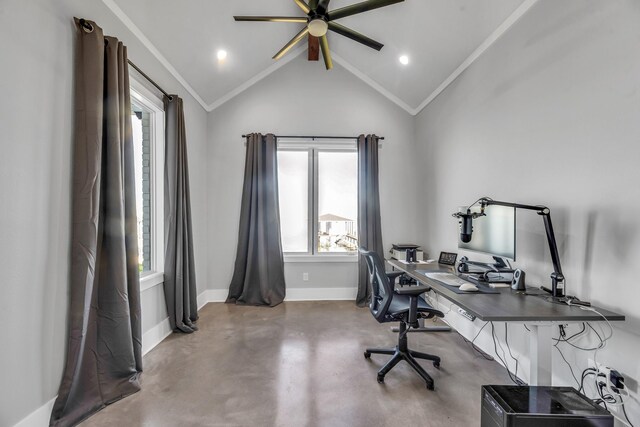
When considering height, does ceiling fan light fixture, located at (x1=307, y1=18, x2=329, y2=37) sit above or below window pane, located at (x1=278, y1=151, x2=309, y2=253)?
above

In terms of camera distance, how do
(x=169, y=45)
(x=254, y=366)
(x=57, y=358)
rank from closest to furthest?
(x=57, y=358)
(x=254, y=366)
(x=169, y=45)

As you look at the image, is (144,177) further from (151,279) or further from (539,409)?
(539,409)

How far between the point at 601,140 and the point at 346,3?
2.61 metres

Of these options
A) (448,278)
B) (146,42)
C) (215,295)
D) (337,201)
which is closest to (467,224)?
(448,278)

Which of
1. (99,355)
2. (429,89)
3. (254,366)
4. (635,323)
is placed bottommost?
(254,366)

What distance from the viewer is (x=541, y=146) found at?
2.06m

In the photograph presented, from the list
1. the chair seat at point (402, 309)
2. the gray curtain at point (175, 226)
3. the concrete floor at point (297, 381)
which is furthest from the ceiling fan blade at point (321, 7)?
the concrete floor at point (297, 381)

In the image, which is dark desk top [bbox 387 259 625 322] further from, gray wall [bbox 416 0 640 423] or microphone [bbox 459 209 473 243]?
microphone [bbox 459 209 473 243]

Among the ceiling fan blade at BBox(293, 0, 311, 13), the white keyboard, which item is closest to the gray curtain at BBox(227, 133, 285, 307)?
the ceiling fan blade at BBox(293, 0, 311, 13)

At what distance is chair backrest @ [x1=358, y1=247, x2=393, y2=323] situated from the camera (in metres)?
2.19

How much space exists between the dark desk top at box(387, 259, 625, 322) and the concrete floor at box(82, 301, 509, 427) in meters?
0.74

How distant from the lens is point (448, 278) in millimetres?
2264

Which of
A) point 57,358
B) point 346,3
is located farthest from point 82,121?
point 346,3

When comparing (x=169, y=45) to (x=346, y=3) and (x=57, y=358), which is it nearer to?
(x=346, y=3)
